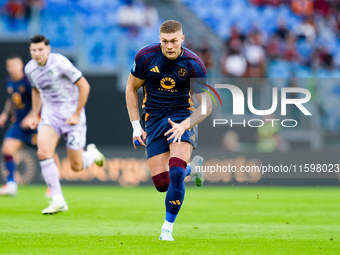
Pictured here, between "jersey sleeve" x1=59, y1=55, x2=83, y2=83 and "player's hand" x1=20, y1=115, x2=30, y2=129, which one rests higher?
"jersey sleeve" x1=59, y1=55, x2=83, y2=83

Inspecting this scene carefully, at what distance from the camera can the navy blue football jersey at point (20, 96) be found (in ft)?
42.0

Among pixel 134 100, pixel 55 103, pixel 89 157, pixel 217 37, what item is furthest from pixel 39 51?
pixel 217 37

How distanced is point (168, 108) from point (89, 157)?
12.8 feet

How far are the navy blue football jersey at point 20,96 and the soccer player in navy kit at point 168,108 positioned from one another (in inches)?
230

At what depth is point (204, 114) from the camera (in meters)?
6.83

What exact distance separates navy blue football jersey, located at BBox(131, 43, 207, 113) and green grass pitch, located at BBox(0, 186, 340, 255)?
144 cm

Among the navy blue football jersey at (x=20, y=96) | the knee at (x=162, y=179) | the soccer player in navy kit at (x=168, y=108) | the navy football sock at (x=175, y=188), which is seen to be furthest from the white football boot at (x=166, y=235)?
the navy blue football jersey at (x=20, y=96)

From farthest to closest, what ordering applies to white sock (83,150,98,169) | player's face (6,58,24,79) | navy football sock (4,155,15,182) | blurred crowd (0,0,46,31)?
1. blurred crowd (0,0,46,31)
2. navy football sock (4,155,15,182)
3. player's face (6,58,24,79)
4. white sock (83,150,98,169)

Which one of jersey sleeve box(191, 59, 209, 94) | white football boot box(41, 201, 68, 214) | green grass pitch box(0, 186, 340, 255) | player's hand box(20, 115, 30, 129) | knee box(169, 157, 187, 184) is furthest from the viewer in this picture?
player's hand box(20, 115, 30, 129)

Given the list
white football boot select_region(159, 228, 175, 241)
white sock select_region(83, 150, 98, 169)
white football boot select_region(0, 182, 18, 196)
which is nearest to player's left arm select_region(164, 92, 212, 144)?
white football boot select_region(159, 228, 175, 241)

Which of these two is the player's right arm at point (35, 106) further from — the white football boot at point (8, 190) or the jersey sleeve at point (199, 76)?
the jersey sleeve at point (199, 76)

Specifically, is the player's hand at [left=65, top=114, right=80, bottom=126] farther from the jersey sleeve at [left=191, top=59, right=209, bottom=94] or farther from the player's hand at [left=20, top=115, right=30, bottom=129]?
the jersey sleeve at [left=191, top=59, right=209, bottom=94]

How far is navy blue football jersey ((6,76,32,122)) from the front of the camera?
12805 millimetres

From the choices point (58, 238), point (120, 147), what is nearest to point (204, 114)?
point (58, 238)
